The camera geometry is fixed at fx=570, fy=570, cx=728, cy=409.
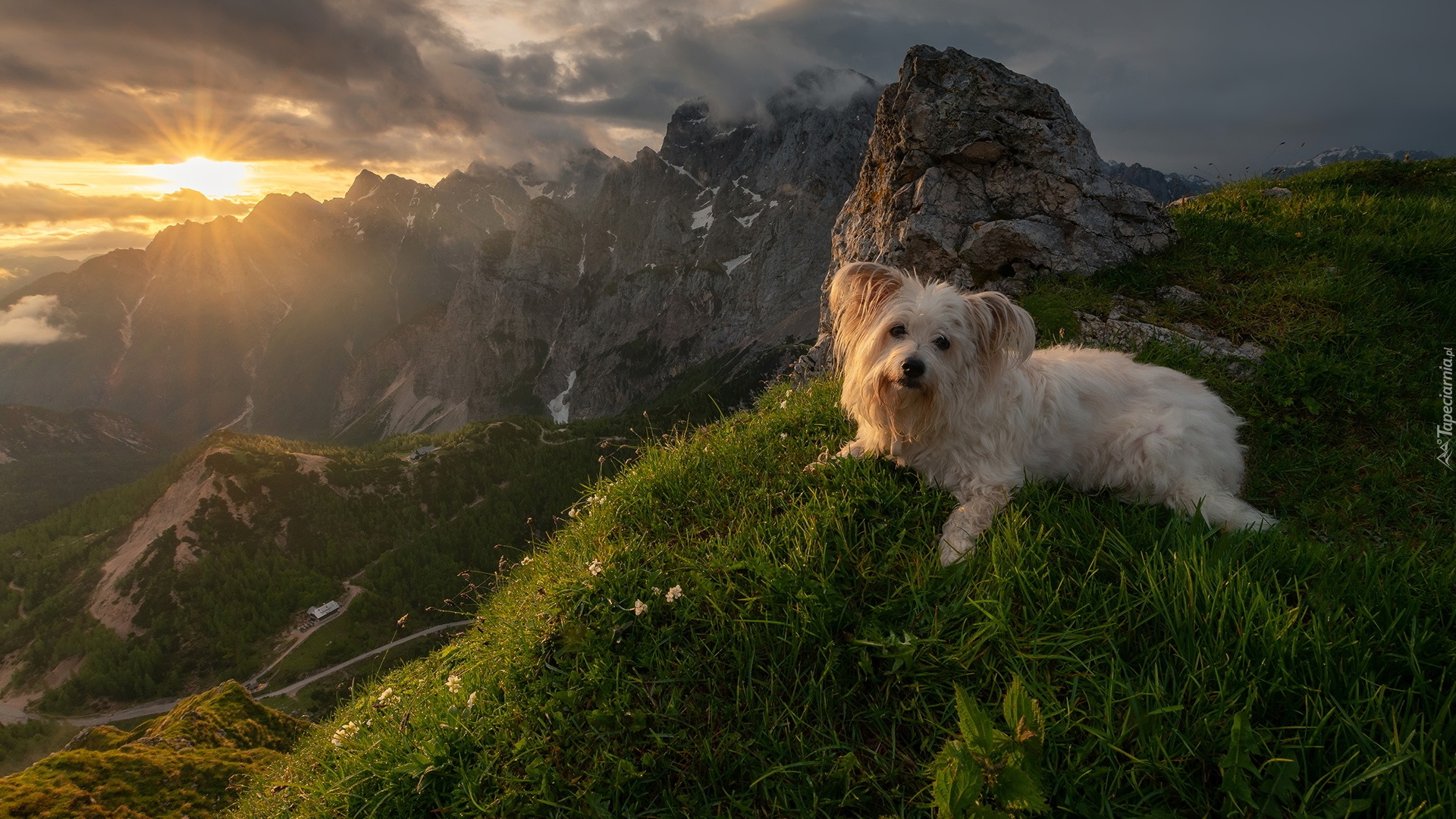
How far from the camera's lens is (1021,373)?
5223mm

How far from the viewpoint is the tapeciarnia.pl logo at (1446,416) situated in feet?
18.9

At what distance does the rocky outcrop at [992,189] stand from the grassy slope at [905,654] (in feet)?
21.8

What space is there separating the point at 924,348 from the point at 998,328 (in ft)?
2.49

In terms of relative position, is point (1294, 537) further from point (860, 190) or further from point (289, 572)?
point (289, 572)

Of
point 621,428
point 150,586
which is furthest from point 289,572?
point 621,428

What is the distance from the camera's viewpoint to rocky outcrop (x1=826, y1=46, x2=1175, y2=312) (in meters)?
11.6

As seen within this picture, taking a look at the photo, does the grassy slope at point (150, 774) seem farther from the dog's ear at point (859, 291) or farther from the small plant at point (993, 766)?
the dog's ear at point (859, 291)

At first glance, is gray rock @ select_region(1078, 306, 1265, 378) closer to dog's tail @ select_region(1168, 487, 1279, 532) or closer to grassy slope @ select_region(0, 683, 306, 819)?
dog's tail @ select_region(1168, 487, 1279, 532)

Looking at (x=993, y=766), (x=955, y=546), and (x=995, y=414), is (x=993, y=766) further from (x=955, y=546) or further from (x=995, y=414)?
(x=995, y=414)

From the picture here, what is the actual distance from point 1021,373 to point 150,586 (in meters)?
187

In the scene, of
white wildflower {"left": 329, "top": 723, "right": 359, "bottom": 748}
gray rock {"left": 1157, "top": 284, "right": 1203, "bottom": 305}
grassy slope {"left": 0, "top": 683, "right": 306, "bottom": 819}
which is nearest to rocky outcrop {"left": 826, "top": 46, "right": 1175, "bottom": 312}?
gray rock {"left": 1157, "top": 284, "right": 1203, "bottom": 305}

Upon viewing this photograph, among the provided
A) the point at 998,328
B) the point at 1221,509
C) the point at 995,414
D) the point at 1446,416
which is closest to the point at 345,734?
the point at 995,414

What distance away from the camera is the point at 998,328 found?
15.8 ft

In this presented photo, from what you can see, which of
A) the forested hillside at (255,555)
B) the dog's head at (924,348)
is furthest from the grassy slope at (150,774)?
the forested hillside at (255,555)
